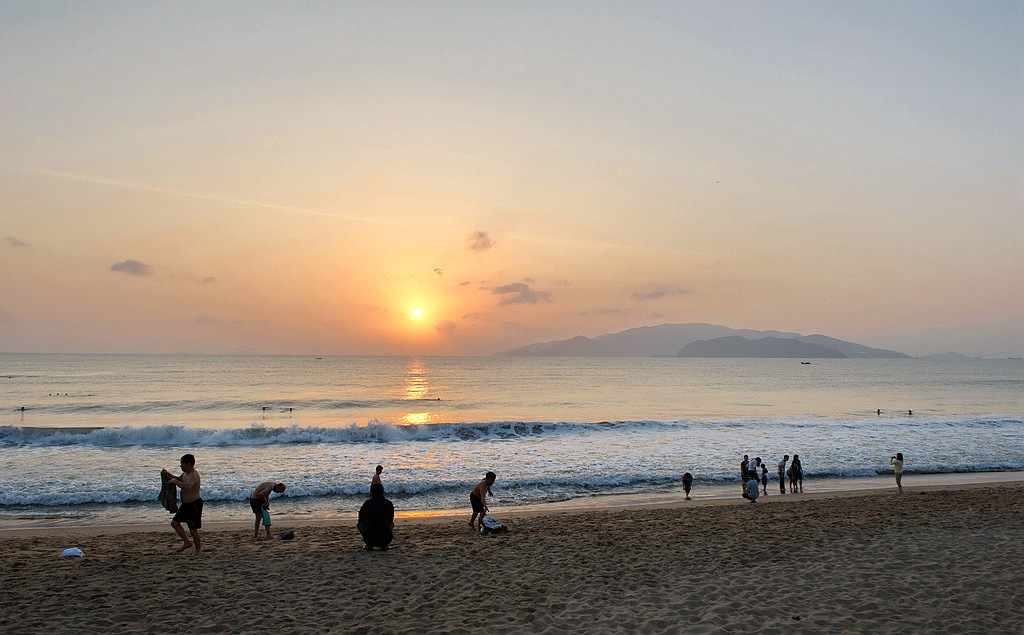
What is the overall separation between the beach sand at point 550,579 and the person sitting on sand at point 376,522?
310 mm

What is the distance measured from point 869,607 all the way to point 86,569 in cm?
1201

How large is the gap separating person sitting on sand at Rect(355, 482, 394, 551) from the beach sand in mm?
310

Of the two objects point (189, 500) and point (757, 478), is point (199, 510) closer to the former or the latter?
point (189, 500)

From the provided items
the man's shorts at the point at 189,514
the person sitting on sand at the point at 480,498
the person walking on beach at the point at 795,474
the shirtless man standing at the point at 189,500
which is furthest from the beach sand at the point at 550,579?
the person walking on beach at the point at 795,474

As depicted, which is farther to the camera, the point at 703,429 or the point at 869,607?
the point at 703,429

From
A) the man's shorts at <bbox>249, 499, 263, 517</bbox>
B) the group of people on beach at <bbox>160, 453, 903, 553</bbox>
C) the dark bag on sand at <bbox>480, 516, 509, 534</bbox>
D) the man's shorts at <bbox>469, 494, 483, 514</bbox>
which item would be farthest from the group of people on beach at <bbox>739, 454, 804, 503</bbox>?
the man's shorts at <bbox>249, 499, 263, 517</bbox>

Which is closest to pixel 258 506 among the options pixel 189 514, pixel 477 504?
pixel 189 514

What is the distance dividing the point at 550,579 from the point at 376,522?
354 centimetres

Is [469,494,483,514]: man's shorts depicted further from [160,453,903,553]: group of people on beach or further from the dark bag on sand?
the dark bag on sand

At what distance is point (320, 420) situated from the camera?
39.7m

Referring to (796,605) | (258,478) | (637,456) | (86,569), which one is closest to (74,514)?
(258,478)

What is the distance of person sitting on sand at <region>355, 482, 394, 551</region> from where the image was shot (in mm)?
10242

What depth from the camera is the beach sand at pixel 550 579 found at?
7.00 meters

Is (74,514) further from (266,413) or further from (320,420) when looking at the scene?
(266,413)
